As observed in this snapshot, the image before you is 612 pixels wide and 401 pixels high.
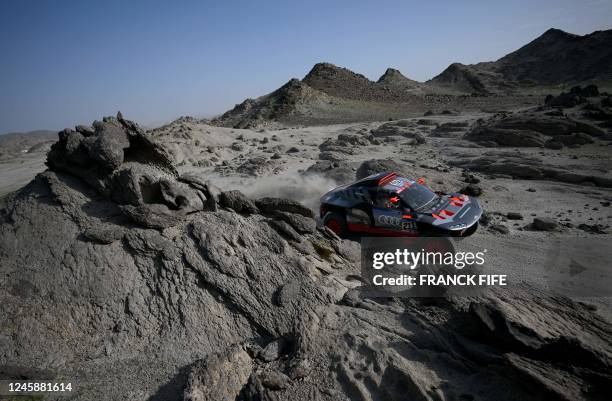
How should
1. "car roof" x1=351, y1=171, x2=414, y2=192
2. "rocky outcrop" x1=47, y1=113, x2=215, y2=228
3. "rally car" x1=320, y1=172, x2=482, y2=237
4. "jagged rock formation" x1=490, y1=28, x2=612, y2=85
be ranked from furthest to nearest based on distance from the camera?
"jagged rock formation" x1=490, y1=28, x2=612, y2=85 < "car roof" x1=351, y1=171, x2=414, y2=192 < "rally car" x1=320, y1=172, x2=482, y2=237 < "rocky outcrop" x1=47, y1=113, x2=215, y2=228

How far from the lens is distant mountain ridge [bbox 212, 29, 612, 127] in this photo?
4775cm

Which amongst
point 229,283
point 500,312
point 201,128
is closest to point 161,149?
point 229,283

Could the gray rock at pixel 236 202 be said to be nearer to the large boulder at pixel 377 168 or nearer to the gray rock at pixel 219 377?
the gray rock at pixel 219 377

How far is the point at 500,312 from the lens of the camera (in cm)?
536

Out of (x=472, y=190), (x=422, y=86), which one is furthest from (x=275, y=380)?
(x=422, y=86)

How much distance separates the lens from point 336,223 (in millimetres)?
9977

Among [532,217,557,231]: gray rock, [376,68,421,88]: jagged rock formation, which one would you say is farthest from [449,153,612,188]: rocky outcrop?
[376,68,421,88]: jagged rock formation

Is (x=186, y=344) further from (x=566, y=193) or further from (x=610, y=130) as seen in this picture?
(x=610, y=130)

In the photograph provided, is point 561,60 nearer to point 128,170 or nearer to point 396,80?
point 396,80

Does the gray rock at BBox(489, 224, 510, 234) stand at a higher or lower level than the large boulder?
lower

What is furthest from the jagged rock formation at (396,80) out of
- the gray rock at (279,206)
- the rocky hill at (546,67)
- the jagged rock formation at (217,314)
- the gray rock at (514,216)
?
the jagged rock formation at (217,314)

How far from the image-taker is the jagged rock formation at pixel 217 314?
494 centimetres

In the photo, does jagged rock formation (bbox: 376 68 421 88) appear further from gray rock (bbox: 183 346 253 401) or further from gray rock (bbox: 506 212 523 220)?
gray rock (bbox: 183 346 253 401)

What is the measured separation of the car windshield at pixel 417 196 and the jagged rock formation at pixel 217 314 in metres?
2.01
